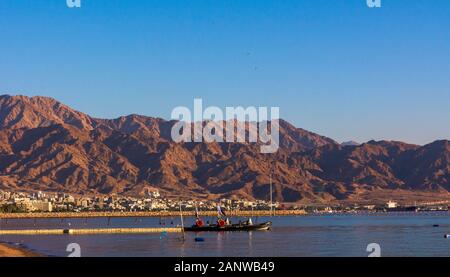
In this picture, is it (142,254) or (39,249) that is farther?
(39,249)

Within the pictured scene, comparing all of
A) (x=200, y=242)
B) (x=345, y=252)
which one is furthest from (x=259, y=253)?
(x=200, y=242)

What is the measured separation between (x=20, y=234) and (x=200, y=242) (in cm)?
5764

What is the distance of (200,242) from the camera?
161625 millimetres

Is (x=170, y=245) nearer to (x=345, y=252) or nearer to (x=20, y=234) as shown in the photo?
(x=345, y=252)
